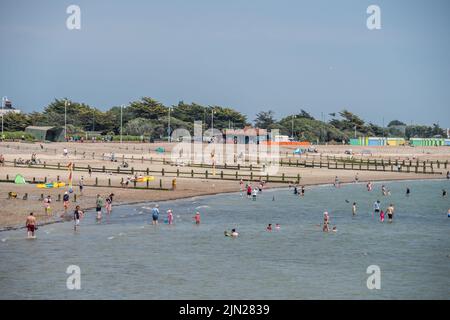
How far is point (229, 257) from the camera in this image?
43.4 metres

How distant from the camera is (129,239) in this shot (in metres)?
47.6

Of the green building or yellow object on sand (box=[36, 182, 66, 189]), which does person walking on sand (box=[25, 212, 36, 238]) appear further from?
the green building

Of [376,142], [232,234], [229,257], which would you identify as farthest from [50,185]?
[376,142]

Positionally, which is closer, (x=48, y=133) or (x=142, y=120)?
(x=48, y=133)

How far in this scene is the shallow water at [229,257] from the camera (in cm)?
3588

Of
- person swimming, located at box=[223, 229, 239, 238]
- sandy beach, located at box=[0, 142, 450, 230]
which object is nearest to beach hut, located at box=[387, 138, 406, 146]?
sandy beach, located at box=[0, 142, 450, 230]

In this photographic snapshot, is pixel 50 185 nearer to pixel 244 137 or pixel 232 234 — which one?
pixel 232 234
